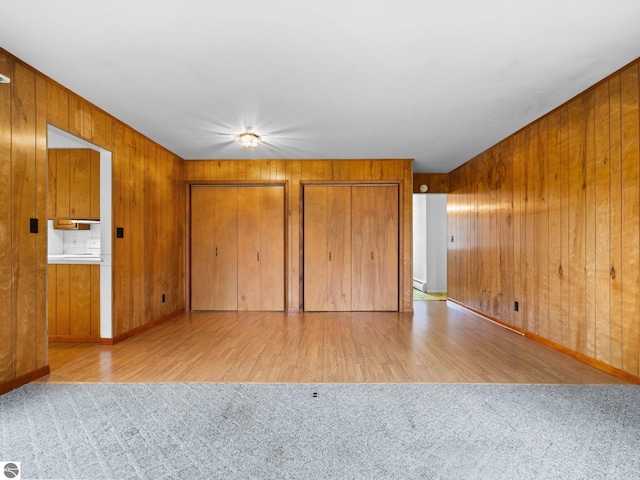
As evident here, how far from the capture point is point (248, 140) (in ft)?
13.3

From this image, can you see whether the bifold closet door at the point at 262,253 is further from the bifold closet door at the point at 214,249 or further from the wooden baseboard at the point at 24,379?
the wooden baseboard at the point at 24,379

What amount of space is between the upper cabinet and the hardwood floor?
1537mm

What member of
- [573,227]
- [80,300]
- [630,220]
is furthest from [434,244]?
[80,300]

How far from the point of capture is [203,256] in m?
5.44

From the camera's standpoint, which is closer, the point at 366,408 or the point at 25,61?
the point at 366,408

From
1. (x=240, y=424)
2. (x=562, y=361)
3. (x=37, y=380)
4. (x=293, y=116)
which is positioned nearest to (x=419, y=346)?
(x=562, y=361)

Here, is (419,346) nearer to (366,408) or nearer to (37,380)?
(366,408)

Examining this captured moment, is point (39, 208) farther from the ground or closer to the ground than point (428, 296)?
farther from the ground

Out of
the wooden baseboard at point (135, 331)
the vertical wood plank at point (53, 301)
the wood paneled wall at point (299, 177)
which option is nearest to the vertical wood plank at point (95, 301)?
the wooden baseboard at point (135, 331)

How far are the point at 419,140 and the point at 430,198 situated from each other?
3.65 meters

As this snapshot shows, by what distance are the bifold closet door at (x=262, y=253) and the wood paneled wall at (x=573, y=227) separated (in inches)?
127

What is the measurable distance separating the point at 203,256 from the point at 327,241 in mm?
2106

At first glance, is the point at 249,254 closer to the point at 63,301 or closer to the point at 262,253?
the point at 262,253

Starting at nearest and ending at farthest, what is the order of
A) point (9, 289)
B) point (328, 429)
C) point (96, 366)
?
1. point (328, 429)
2. point (9, 289)
3. point (96, 366)
